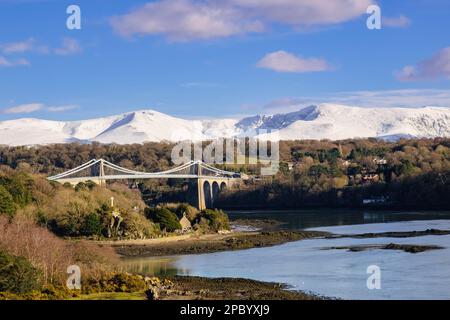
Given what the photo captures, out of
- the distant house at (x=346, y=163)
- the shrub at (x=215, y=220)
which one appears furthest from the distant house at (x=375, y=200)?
the shrub at (x=215, y=220)

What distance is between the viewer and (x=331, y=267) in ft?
78.0

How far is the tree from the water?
16.6 feet

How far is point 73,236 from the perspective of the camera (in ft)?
107

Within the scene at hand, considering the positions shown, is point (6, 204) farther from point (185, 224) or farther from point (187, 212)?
point (187, 212)

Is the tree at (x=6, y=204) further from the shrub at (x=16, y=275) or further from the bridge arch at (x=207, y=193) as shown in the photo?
the bridge arch at (x=207, y=193)

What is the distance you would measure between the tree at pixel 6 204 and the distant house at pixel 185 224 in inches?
363

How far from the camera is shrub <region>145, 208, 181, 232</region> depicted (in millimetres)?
36656

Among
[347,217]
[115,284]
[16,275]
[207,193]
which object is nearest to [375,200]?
[347,217]

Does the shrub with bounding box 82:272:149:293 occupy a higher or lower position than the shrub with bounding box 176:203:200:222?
lower

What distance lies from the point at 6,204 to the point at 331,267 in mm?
12453

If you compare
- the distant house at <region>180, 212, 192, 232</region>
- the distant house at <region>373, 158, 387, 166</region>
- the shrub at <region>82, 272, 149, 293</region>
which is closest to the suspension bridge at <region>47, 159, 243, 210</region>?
the distant house at <region>373, 158, 387, 166</region>

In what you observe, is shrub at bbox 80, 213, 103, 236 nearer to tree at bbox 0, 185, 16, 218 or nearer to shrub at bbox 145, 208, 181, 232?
tree at bbox 0, 185, 16, 218

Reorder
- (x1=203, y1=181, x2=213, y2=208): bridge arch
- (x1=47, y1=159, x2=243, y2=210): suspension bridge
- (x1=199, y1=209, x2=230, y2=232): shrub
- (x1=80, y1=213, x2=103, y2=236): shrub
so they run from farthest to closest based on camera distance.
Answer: (x1=203, y1=181, x2=213, y2=208): bridge arch, (x1=47, y1=159, x2=243, y2=210): suspension bridge, (x1=199, y1=209, x2=230, y2=232): shrub, (x1=80, y1=213, x2=103, y2=236): shrub

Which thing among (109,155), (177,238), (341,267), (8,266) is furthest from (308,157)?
(8,266)
